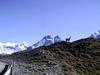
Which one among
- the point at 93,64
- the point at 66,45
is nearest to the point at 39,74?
the point at 93,64

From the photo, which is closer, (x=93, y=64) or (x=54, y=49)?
(x=93, y=64)

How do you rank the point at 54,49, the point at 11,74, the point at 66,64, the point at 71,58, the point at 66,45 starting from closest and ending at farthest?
the point at 11,74 → the point at 66,64 → the point at 71,58 → the point at 54,49 → the point at 66,45

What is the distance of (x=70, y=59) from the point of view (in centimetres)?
5516

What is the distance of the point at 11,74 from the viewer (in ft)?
103

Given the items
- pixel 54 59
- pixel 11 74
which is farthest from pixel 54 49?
pixel 11 74

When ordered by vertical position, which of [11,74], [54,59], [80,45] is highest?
[80,45]

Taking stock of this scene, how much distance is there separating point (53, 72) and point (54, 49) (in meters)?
26.4

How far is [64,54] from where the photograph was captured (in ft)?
190

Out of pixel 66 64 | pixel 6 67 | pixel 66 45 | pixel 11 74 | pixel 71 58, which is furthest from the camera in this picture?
pixel 66 45

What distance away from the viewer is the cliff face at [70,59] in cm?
4754

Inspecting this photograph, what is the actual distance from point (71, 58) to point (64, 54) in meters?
2.51

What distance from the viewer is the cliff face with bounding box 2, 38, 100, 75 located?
47.5m

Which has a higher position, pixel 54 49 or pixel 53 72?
pixel 54 49

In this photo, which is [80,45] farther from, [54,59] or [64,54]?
[54,59]
